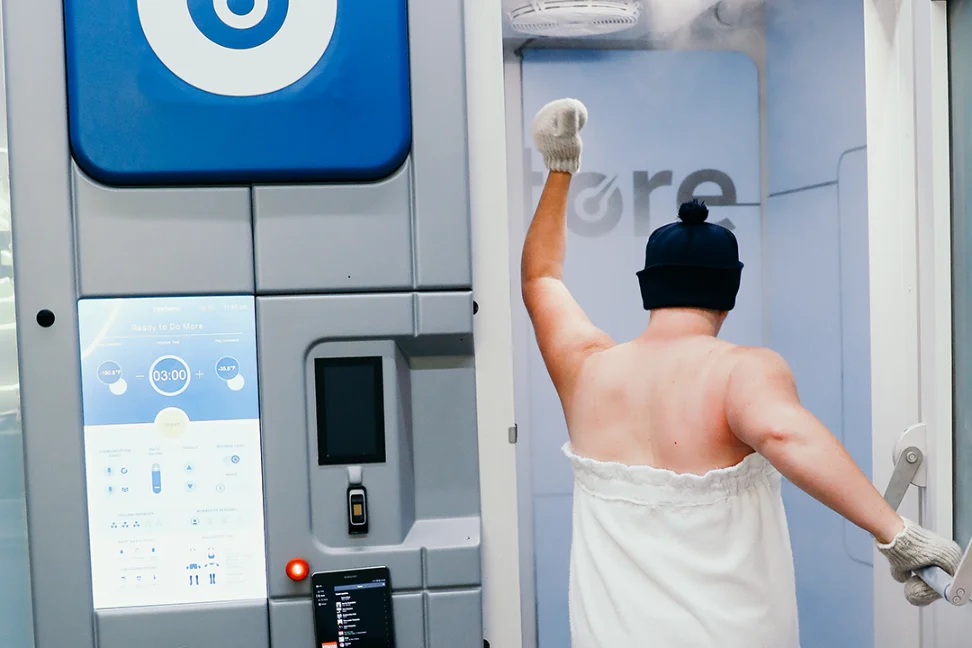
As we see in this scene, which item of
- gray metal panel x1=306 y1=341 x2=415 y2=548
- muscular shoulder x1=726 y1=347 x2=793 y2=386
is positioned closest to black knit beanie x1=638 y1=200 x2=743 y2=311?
muscular shoulder x1=726 y1=347 x2=793 y2=386

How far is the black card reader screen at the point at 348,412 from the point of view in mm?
1424

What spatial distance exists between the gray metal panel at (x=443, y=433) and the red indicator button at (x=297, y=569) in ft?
0.69

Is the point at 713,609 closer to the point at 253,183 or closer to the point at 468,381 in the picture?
the point at 468,381

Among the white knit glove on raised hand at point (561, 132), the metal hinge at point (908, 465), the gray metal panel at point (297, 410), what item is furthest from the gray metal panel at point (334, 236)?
the metal hinge at point (908, 465)

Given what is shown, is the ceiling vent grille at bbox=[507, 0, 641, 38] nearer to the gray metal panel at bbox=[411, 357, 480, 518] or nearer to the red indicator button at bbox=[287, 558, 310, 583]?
the gray metal panel at bbox=[411, 357, 480, 518]

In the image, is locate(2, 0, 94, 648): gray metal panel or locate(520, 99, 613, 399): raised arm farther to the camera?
locate(520, 99, 613, 399): raised arm

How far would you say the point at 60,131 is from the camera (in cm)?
137

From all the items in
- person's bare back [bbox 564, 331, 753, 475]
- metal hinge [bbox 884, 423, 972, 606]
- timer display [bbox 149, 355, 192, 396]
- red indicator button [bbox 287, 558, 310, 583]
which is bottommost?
red indicator button [bbox 287, 558, 310, 583]

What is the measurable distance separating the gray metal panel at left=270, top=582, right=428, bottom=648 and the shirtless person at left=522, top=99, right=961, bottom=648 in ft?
1.09

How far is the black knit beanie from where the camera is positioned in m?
1.59

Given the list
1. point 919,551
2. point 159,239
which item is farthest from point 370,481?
point 919,551

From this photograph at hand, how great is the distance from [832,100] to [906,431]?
1.15 meters

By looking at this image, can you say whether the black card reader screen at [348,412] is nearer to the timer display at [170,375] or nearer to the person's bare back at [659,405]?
the timer display at [170,375]

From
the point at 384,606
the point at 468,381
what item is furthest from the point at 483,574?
the point at 468,381
